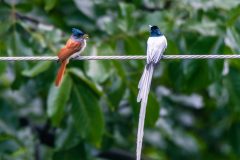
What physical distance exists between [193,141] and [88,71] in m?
4.21

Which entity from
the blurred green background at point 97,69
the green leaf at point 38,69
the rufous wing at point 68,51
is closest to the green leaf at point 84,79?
the blurred green background at point 97,69

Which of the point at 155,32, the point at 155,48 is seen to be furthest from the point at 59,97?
the point at 155,48

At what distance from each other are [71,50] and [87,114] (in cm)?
65

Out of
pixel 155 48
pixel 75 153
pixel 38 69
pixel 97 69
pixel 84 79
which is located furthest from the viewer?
pixel 75 153

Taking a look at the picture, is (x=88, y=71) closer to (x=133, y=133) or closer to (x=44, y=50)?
(x=44, y=50)

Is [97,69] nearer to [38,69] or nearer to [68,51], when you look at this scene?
[38,69]

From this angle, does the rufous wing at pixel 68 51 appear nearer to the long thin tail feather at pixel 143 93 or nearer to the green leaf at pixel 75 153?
the long thin tail feather at pixel 143 93

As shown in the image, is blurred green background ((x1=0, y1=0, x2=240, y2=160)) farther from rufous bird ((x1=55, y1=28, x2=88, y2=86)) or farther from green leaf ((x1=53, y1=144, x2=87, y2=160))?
rufous bird ((x1=55, y1=28, x2=88, y2=86))

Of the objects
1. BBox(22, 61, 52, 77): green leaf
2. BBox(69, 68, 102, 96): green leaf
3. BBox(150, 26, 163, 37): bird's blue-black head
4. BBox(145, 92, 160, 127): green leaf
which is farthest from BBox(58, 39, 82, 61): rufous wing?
BBox(145, 92, 160, 127): green leaf

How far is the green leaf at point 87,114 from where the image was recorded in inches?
273

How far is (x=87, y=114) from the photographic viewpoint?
697 cm

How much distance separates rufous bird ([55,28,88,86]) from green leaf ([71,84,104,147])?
1.23 ft

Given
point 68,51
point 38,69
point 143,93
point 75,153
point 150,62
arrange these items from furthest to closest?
point 75,153 < point 38,69 < point 68,51 < point 150,62 < point 143,93

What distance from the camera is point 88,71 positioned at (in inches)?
277
